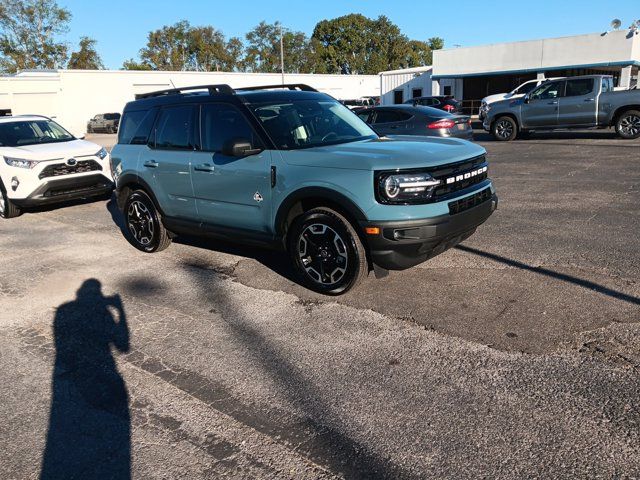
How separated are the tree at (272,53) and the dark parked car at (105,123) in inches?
2290

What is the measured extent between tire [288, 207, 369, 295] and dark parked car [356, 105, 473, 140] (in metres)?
7.54

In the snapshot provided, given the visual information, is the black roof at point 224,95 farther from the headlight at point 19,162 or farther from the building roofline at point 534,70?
the building roofline at point 534,70

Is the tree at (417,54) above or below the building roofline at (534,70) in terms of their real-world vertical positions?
above

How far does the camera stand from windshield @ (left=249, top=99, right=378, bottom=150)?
514cm

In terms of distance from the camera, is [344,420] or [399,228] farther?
[399,228]

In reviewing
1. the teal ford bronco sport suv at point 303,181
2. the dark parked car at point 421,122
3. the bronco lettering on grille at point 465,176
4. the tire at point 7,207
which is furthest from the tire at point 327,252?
the dark parked car at point 421,122

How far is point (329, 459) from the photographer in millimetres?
2707

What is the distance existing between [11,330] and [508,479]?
13.6ft

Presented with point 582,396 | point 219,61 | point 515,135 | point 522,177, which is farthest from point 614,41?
point 219,61

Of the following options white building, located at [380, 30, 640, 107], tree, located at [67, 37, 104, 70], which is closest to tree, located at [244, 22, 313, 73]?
tree, located at [67, 37, 104, 70]

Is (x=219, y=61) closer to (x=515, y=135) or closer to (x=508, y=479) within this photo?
(x=515, y=135)

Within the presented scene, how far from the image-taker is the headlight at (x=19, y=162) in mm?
8906

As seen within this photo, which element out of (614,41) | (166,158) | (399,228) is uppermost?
(614,41)

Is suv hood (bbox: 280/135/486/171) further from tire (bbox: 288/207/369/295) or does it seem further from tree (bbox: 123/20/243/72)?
tree (bbox: 123/20/243/72)
